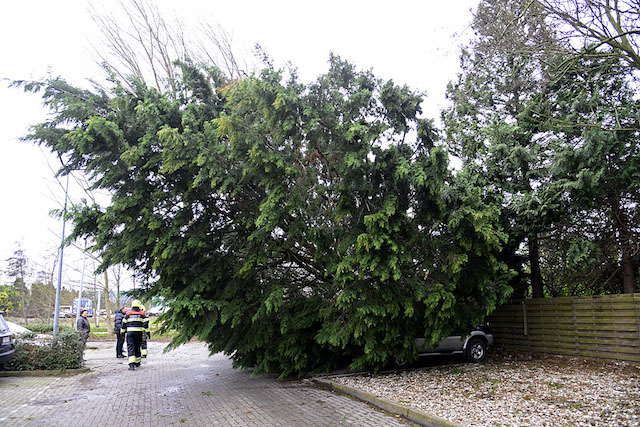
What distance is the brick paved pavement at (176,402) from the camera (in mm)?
6664

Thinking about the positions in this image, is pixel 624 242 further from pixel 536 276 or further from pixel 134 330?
pixel 134 330

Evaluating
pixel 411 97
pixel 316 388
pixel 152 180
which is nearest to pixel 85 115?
pixel 152 180

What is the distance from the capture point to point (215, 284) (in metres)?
9.38

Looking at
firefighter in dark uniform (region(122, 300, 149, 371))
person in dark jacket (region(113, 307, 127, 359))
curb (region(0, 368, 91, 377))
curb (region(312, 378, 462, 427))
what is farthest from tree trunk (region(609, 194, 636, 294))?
person in dark jacket (region(113, 307, 127, 359))

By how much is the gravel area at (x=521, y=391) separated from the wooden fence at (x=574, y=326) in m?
0.45

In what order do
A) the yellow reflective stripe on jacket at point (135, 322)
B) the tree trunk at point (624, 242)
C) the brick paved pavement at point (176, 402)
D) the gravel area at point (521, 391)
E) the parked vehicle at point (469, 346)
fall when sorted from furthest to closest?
the yellow reflective stripe on jacket at point (135, 322) → the parked vehicle at point (469, 346) → the tree trunk at point (624, 242) → the brick paved pavement at point (176, 402) → the gravel area at point (521, 391)

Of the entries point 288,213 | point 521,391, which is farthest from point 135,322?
point 521,391

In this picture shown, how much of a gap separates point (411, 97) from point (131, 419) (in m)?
7.83

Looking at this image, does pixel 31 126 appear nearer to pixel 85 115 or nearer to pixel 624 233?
pixel 85 115

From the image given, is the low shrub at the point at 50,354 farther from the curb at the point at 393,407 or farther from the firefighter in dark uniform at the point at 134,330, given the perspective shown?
the curb at the point at 393,407

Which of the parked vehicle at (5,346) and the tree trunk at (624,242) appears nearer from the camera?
the parked vehicle at (5,346)

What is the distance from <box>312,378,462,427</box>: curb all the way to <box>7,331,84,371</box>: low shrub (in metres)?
7.37

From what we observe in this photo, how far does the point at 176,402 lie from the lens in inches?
317

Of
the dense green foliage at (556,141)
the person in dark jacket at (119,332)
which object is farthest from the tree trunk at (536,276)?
the person in dark jacket at (119,332)
